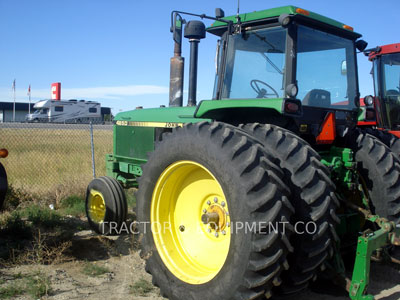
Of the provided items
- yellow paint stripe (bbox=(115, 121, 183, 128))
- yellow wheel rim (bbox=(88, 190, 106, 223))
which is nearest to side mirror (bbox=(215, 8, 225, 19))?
yellow paint stripe (bbox=(115, 121, 183, 128))

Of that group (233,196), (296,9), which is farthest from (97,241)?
(296,9)

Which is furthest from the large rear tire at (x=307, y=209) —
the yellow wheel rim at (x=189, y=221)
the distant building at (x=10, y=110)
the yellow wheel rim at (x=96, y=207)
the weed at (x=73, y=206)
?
the distant building at (x=10, y=110)

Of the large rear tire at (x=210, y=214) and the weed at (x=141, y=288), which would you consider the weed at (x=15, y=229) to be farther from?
the large rear tire at (x=210, y=214)

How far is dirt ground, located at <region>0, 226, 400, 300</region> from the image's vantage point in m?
3.57

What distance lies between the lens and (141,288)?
3.71m

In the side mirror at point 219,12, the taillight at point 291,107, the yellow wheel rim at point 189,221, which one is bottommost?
the yellow wheel rim at point 189,221

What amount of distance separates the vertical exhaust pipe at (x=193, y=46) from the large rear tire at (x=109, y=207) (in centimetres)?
162

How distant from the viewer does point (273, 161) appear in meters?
2.94

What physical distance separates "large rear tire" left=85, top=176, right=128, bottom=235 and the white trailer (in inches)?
1423

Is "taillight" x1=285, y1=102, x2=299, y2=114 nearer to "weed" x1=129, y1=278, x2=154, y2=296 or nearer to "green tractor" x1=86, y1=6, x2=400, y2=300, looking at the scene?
"green tractor" x1=86, y1=6, x2=400, y2=300

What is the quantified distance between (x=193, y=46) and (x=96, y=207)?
281cm

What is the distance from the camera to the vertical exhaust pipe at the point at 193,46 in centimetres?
421

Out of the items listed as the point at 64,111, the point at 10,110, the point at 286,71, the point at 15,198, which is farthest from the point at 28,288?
the point at 10,110

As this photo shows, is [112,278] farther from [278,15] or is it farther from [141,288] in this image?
[278,15]
